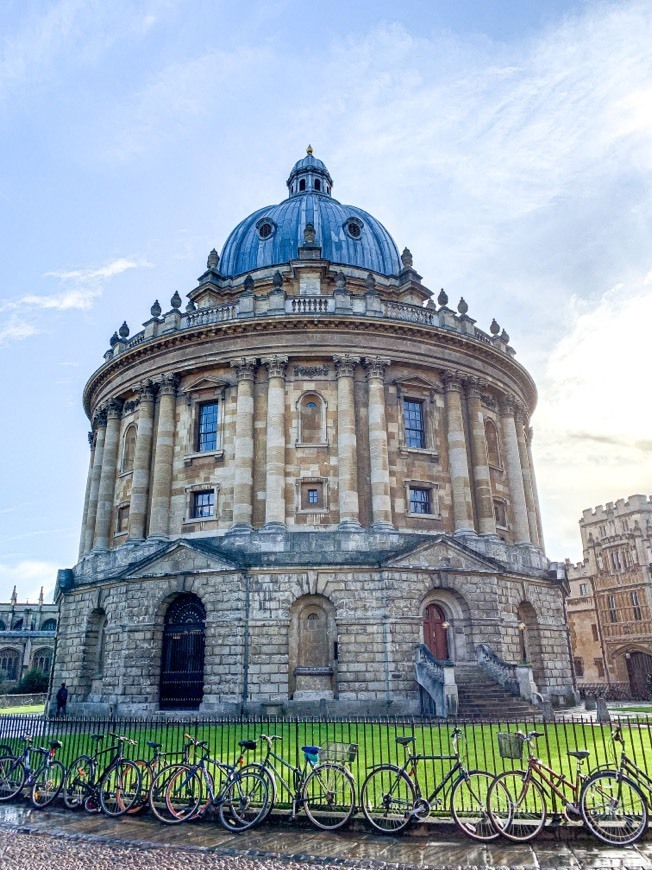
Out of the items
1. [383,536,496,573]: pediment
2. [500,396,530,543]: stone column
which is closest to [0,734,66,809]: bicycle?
[383,536,496,573]: pediment

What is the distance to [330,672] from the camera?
85.2 ft

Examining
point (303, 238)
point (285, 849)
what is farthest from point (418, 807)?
point (303, 238)

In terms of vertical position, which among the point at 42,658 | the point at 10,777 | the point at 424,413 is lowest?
the point at 10,777

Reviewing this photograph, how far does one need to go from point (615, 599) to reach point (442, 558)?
129 ft

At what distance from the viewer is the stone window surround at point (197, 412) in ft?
103

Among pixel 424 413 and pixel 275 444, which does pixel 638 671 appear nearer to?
pixel 424 413

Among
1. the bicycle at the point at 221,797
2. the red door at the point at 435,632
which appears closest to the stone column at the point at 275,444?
the red door at the point at 435,632

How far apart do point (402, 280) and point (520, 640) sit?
2150 cm

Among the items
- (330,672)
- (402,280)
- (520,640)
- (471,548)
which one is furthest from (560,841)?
(402,280)

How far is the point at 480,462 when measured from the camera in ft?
108

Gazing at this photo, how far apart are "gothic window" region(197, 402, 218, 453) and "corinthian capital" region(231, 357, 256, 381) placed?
239 cm

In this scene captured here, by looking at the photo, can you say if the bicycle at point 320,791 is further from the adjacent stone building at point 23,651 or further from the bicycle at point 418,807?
the adjacent stone building at point 23,651

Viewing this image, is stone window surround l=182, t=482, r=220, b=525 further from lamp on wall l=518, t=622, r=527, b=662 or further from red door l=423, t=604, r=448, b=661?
lamp on wall l=518, t=622, r=527, b=662

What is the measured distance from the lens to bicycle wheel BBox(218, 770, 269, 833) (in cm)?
1038
